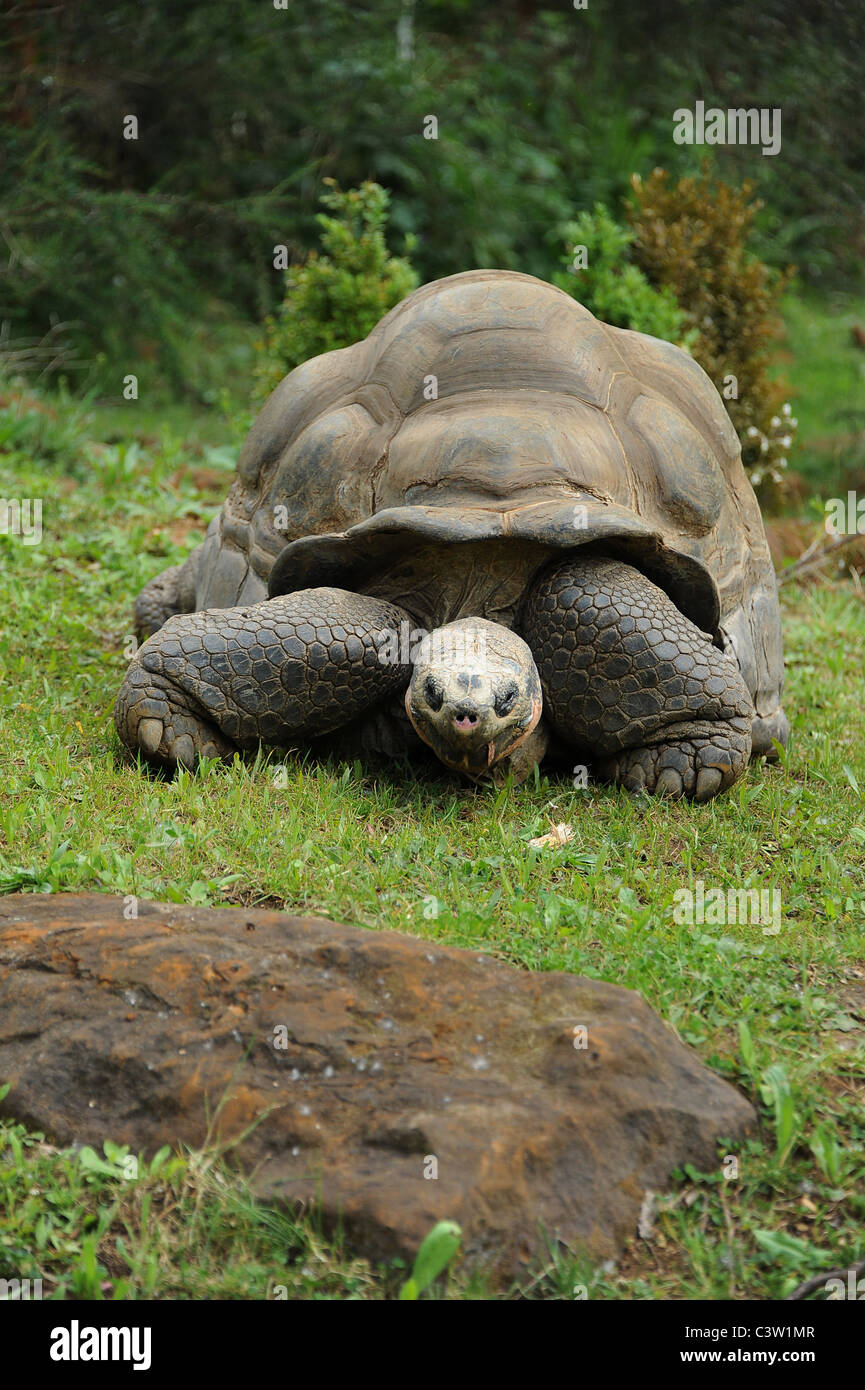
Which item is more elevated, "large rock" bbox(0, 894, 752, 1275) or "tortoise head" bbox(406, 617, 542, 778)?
"tortoise head" bbox(406, 617, 542, 778)

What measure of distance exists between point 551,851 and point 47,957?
1.22 metres

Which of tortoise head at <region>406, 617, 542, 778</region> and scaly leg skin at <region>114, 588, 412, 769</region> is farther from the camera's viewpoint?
scaly leg skin at <region>114, 588, 412, 769</region>

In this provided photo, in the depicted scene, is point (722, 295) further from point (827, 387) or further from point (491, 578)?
point (491, 578)

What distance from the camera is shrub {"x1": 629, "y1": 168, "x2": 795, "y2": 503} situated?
7344 millimetres

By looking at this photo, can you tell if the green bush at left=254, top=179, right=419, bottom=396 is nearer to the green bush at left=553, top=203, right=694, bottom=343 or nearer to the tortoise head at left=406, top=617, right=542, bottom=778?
the green bush at left=553, top=203, right=694, bottom=343

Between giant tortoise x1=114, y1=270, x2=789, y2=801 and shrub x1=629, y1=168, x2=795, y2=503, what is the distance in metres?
3.11

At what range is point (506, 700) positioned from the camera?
3.36 metres

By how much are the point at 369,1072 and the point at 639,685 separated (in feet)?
5.35

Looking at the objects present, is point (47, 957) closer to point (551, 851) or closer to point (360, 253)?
point (551, 851)

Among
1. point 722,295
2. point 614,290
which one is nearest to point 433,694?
point 614,290

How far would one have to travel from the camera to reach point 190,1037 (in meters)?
2.29

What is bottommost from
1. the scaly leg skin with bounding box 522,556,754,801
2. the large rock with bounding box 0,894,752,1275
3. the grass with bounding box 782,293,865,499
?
the large rock with bounding box 0,894,752,1275

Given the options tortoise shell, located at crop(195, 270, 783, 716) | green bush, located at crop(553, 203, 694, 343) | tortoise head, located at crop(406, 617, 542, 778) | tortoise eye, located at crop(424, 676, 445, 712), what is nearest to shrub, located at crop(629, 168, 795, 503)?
green bush, located at crop(553, 203, 694, 343)
